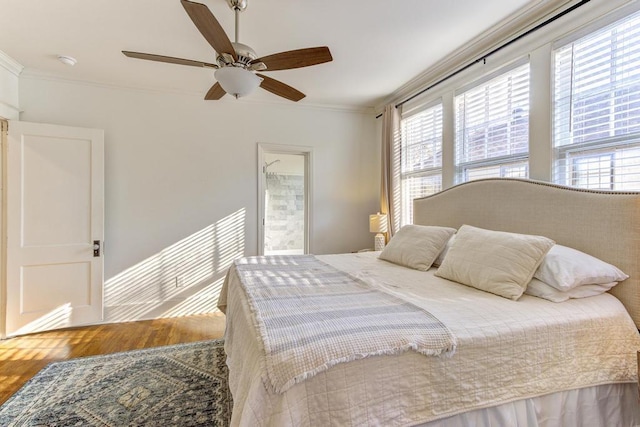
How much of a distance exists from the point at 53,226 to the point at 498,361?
3931 millimetres

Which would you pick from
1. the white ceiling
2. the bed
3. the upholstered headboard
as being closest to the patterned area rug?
the bed

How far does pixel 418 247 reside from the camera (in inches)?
97.3

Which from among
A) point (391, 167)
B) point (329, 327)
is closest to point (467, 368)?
point (329, 327)

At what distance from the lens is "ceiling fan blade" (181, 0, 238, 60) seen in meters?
1.44

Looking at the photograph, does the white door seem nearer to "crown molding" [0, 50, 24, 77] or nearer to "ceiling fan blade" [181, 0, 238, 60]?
"crown molding" [0, 50, 24, 77]

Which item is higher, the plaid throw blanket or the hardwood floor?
the plaid throw blanket

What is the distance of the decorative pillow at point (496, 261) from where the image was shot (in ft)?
5.38

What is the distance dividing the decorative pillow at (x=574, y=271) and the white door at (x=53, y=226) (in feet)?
12.7

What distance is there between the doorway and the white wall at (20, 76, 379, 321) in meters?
0.19

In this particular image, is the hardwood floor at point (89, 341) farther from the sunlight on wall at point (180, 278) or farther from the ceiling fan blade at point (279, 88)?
the ceiling fan blade at point (279, 88)

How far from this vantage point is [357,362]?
102 centimetres

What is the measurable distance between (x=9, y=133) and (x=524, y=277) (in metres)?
4.38

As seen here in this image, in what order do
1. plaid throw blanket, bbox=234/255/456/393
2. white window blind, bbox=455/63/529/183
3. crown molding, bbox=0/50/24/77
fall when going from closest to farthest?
plaid throw blanket, bbox=234/255/456/393
white window blind, bbox=455/63/529/183
crown molding, bbox=0/50/24/77

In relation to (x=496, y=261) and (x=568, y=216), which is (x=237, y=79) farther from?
(x=568, y=216)
